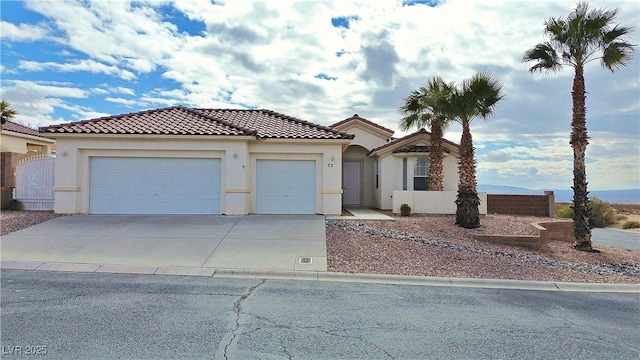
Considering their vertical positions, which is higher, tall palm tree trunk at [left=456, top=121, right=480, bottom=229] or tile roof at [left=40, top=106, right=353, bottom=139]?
tile roof at [left=40, top=106, right=353, bottom=139]

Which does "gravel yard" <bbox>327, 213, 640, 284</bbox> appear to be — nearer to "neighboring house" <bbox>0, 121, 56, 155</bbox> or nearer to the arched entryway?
the arched entryway

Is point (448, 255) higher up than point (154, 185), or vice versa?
point (154, 185)

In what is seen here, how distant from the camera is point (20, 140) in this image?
23.0 metres

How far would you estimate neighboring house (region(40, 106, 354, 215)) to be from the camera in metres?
14.6

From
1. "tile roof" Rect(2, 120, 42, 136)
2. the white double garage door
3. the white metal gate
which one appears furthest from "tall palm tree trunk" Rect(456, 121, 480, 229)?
"tile roof" Rect(2, 120, 42, 136)

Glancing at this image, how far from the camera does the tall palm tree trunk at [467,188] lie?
14008 mm

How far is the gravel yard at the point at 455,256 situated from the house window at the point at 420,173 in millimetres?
4977

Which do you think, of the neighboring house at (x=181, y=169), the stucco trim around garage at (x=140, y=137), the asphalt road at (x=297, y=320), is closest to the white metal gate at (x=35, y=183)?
the neighboring house at (x=181, y=169)

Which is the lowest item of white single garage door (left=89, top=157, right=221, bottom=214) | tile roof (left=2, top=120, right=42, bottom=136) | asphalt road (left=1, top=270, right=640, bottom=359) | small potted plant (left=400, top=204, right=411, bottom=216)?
asphalt road (left=1, top=270, right=640, bottom=359)

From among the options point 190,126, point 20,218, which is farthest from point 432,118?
point 20,218

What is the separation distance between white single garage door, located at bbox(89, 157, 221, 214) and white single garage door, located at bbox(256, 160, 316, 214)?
5.96 ft

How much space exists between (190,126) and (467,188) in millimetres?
10683

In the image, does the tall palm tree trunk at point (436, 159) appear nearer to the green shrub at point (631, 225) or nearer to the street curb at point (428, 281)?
the street curb at point (428, 281)

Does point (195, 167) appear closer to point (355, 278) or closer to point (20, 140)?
point (355, 278)
